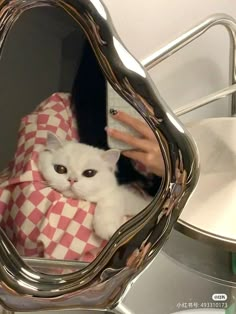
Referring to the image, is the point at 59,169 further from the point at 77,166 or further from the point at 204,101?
the point at 204,101

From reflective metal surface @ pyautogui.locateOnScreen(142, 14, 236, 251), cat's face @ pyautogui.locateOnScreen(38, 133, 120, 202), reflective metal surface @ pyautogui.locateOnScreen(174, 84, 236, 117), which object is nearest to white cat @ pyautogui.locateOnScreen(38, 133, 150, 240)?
cat's face @ pyautogui.locateOnScreen(38, 133, 120, 202)

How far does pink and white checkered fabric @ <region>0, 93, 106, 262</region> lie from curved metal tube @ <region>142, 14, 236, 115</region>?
0.27 meters

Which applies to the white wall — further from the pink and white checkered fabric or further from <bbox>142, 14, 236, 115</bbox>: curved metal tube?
the pink and white checkered fabric

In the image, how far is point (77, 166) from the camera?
0.61 meters

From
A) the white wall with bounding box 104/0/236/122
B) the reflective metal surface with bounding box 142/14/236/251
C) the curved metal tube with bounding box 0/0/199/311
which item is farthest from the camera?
the white wall with bounding box 104/0/236/122

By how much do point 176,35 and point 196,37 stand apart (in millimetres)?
42

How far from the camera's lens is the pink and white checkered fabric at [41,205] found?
587mm

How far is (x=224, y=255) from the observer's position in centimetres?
87

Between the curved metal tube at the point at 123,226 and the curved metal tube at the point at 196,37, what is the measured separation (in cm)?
28

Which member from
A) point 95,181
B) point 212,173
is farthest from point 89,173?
point 212,173

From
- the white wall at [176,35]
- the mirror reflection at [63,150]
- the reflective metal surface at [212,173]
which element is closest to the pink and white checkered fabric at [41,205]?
the mirror reflection at [63,150]

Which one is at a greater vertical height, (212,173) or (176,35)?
(176,35)

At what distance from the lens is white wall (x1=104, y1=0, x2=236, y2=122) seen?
3.10 ft

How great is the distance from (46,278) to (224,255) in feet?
1.10
